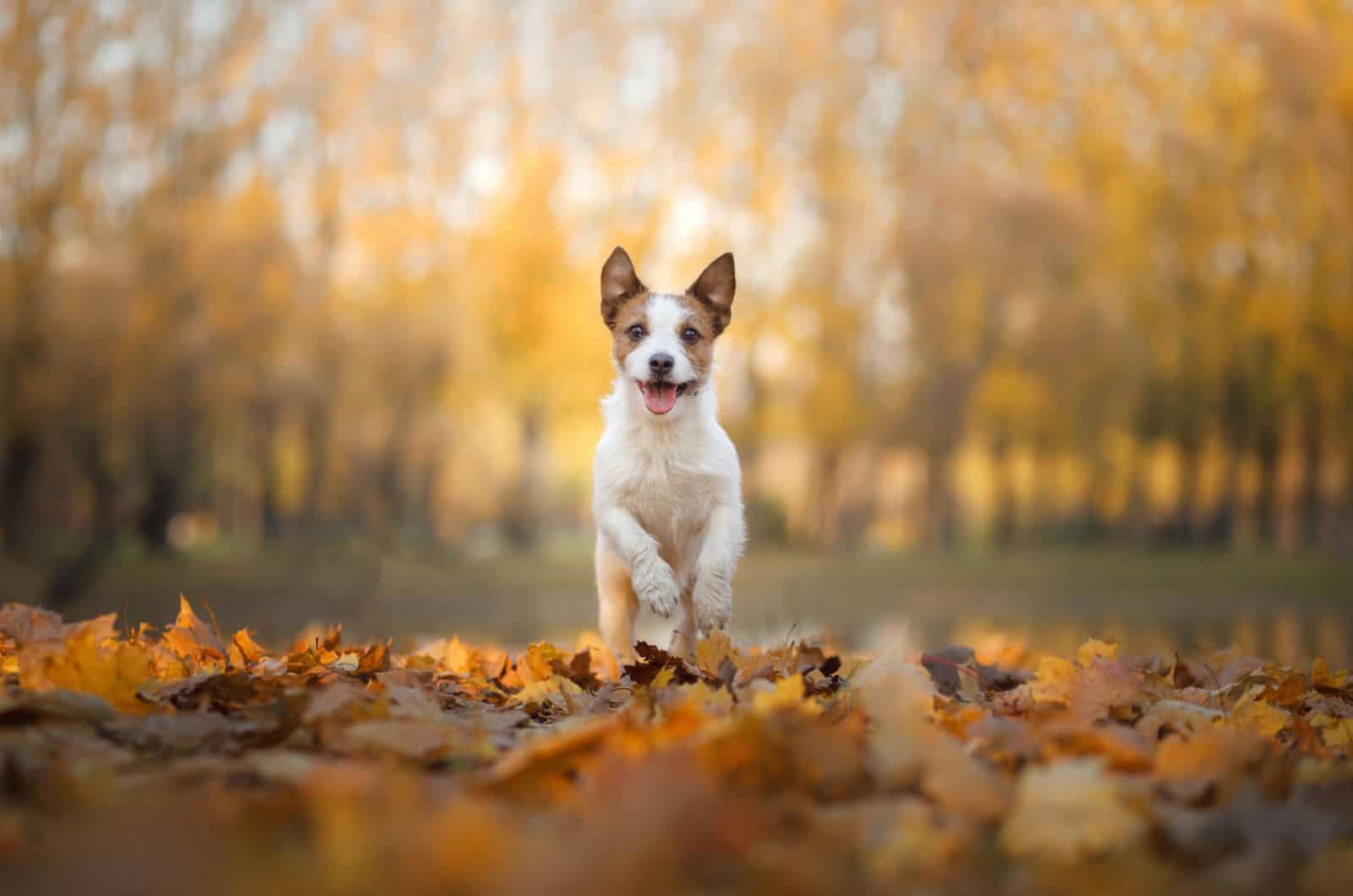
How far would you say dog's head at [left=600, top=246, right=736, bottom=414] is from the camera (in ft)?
14.8

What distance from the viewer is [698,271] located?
81.7 ft

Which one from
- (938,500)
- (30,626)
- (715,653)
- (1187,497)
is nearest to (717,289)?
(715,653)

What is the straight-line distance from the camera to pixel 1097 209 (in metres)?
25.4

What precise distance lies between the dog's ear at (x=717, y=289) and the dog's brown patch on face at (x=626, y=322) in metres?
0.23

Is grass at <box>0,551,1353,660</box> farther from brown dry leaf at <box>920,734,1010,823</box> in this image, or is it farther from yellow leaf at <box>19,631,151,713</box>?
brown dry leaf at <box>920,734,1010,823</box>

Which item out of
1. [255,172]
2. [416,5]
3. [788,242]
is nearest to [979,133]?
[788,242]

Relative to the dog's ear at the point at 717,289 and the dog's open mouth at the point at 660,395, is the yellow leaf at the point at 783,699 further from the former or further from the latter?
the dog's ear at the point at 717,289

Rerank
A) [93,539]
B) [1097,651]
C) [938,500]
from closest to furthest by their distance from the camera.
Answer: [1097,651], [93,539], [938,500]

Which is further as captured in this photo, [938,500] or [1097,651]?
[938,500]

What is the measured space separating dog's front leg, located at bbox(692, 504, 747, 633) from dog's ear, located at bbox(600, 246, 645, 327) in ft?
3.28

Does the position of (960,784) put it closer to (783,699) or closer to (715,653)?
(783,699)

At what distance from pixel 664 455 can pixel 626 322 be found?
1.89ft

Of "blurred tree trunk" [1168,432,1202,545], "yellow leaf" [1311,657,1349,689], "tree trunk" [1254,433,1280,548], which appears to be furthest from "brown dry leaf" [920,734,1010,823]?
"blurred tree trunk" [1168,432,1202,545]

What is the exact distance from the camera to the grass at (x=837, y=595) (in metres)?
14.7
